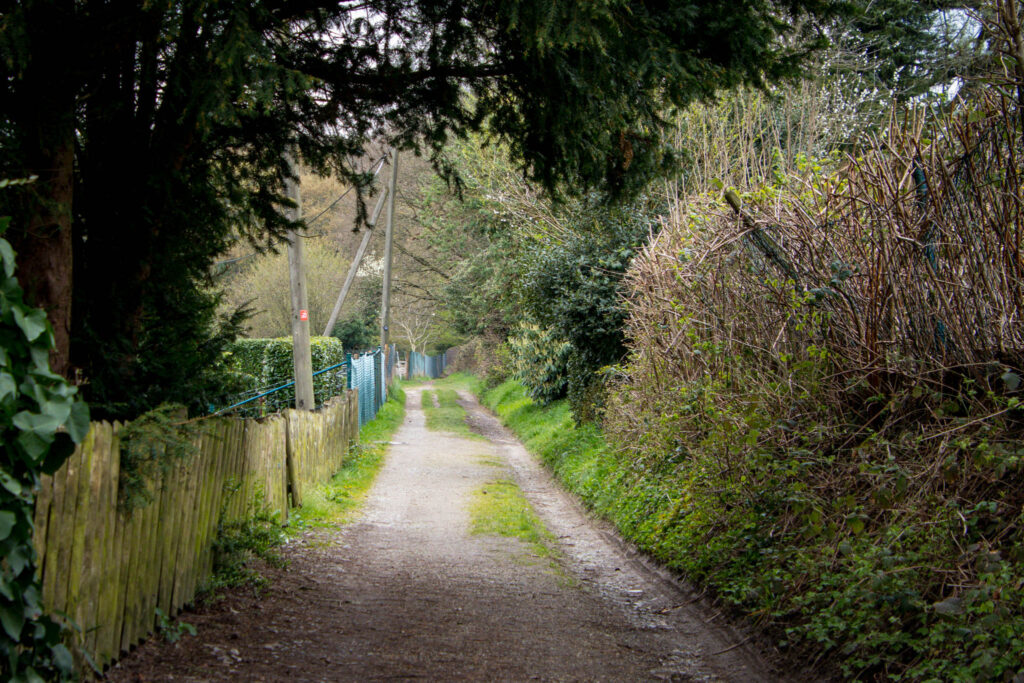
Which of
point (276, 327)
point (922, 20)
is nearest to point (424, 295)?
point (276, 327)

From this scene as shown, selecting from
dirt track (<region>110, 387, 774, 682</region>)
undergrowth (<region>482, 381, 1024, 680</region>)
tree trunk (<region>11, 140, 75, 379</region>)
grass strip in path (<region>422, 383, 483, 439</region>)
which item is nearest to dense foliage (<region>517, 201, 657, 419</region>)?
dirt track (<region>110, 387, 774, 682</region>)

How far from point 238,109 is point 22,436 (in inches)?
101

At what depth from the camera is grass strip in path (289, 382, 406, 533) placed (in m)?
10.1

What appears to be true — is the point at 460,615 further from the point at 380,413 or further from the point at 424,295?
the point at 424,295

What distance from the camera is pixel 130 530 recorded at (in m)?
5.04

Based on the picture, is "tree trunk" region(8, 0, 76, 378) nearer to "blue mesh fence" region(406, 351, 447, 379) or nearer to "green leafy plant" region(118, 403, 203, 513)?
"green leafy plant" region(118, 403, 203, 513)

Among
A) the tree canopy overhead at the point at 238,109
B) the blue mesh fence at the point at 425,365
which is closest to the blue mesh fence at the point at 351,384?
the tree canopy overhead at the point at 238,109

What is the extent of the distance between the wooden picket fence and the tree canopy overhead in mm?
791

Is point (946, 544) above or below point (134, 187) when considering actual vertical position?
below

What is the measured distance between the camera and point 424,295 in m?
36.8

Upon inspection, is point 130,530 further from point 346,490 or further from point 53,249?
point 346,490

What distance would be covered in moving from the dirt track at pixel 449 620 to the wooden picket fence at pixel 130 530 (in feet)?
0.98

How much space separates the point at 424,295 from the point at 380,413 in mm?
12247

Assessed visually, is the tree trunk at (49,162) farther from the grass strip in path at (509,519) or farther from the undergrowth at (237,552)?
the grass strip in path at (509,519)
